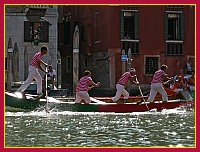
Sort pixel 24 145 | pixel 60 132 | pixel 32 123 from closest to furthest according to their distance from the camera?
pixel 24 145, pixel 60 132, pixel 32 123

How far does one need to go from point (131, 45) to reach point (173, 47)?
230 centimetres

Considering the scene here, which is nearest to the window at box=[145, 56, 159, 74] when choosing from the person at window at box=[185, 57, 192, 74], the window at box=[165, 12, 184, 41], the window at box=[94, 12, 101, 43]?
the window at box=[165, 12, 184, 41]

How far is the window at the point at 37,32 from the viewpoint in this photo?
30.6 metres

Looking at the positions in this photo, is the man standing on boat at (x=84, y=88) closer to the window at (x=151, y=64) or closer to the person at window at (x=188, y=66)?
the window at (x=151, y=64)

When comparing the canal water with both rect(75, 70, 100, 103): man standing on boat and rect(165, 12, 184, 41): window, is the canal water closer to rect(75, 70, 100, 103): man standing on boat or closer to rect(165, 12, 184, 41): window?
rect(75, 70, 100, 103): man standing on boat

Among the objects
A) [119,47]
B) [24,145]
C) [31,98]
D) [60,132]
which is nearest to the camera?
[24,145]

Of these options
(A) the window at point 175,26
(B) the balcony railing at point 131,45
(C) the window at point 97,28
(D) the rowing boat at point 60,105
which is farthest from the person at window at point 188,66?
(D) the rowing boat at point 60,105

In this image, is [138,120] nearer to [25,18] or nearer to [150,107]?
[150,107]

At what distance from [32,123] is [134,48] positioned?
54.9 feet

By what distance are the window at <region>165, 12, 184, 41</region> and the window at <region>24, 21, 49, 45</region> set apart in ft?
19.9

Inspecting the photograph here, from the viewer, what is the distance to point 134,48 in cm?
3056

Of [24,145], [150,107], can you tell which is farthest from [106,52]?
[24,145]

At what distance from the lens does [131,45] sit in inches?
1200

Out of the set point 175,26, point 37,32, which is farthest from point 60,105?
point 175,26
